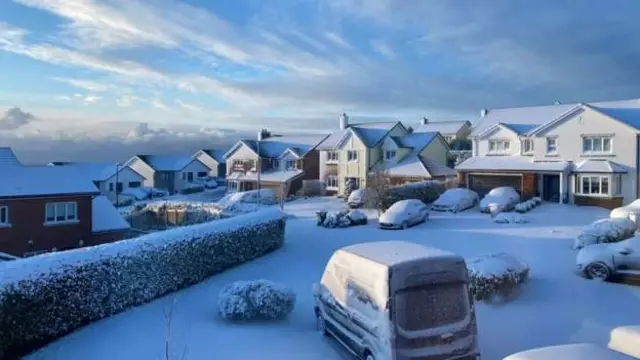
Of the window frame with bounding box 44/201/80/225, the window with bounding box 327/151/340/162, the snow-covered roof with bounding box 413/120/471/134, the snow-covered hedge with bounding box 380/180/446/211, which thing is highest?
the snow-covered roof with bounding box 413/120/471/134

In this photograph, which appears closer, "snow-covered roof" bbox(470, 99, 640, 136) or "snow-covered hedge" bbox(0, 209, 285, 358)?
"snow-covered hedge" bbox(0, 209, 285, 358)

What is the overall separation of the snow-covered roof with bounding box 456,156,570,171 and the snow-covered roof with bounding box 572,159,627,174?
89 centimetres

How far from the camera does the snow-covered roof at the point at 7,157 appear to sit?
86.9 ft

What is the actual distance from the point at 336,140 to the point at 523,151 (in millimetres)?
19920

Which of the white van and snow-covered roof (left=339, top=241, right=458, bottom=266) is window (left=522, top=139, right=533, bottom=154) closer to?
snow-covered roof (left=339, top=241, right=458, bottom=266)

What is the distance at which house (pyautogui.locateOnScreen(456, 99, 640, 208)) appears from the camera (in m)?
33.2

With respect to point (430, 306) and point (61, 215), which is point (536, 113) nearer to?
point (61, 215)

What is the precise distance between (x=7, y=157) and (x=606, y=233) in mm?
29722

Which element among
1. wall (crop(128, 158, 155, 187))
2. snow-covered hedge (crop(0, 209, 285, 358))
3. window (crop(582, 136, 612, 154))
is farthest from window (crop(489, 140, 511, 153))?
wall (crop(128, 158, 155, 187))

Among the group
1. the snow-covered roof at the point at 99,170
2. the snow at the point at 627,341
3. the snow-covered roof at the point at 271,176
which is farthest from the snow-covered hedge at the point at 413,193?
the snow-covered roof at the point at 99,170

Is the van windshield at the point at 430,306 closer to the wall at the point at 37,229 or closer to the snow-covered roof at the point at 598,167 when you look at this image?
the wall at the point at 37,229

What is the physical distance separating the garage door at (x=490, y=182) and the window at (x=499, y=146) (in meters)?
3.06

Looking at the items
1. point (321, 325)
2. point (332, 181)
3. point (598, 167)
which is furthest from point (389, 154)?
point (321, 325)

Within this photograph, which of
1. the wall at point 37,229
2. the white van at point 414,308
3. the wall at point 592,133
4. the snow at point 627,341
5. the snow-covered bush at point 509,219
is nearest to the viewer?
the snow at point 627,341
